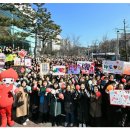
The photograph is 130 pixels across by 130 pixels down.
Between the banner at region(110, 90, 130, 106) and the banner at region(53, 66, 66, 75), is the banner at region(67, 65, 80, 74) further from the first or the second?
the banner at region(110, 90, 130, 106)

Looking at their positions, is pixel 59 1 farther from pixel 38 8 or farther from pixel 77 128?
pixel 38 8

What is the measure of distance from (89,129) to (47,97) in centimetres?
182

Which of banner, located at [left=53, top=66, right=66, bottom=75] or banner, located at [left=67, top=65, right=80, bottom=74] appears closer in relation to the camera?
banner, located at [left=53, top=66, right=66, bottom=75]

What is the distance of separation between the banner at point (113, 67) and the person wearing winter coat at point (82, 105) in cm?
319

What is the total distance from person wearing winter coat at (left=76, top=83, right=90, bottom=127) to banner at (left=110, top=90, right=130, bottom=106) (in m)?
0.76

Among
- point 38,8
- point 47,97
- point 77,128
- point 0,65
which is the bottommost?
point 77,128

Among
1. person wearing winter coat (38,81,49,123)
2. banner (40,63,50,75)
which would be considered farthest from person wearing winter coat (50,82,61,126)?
banner (40,63,50,75)

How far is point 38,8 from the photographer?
34.2 m

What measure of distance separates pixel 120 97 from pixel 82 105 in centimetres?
122

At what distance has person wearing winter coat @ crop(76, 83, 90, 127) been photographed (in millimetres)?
9836

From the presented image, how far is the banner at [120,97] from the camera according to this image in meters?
9.15

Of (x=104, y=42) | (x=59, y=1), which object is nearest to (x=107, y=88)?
(x=59, y=1)

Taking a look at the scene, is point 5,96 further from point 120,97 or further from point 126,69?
point 126,69

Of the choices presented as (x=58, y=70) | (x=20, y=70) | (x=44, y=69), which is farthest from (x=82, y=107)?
(x=20, y=70)
